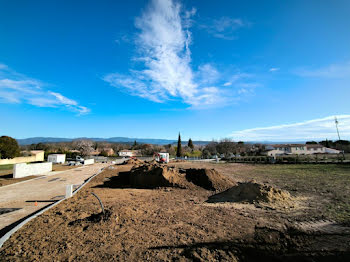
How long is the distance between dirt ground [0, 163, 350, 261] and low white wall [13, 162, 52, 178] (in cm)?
1658

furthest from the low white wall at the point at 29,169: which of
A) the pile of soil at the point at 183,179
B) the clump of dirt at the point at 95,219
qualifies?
the clump of dirt at the point at 95,219

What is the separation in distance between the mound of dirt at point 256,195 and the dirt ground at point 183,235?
0.65 metres

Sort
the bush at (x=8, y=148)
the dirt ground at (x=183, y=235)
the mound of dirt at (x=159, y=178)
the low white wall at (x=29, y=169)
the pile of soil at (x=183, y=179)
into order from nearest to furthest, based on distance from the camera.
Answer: the dirt ground at (x=183, y=235) < the pile of soil at (x=183, y=179) < the mound of dirt at (x=159, y=178) < the low white wall at (x=29, y=169) < the bush at (x=8, y=148)

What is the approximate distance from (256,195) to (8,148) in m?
41.4

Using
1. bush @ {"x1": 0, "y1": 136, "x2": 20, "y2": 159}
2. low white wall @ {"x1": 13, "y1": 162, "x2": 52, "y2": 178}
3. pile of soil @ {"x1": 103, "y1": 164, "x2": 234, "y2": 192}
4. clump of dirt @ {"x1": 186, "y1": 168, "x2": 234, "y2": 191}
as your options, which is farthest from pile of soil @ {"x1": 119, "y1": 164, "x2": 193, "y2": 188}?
bush @ {"x1": 0, "y1": 136, "x2": 20, "y2": 159}

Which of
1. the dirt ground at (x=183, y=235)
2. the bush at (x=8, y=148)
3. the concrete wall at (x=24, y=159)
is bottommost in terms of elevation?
the dirt ground at (x=183, y=235)

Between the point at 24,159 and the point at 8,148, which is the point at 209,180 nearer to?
the point at 8,148

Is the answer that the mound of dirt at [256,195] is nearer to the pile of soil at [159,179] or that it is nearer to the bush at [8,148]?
the pile of soil at [159,179]

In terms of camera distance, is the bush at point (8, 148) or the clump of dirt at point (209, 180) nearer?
the clump of dirt at point (209, 180)

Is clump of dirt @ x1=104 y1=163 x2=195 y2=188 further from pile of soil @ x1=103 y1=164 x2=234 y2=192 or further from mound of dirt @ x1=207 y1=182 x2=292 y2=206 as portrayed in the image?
mound of dirt @ x1=207 y1=182 x2=292 y2=206

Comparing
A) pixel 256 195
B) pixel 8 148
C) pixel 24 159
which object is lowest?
pixel 256 195

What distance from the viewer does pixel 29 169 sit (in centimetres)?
2034

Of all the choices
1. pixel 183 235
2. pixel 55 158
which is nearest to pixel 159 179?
pixel 183 235

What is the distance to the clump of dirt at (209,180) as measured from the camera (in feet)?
36.4
